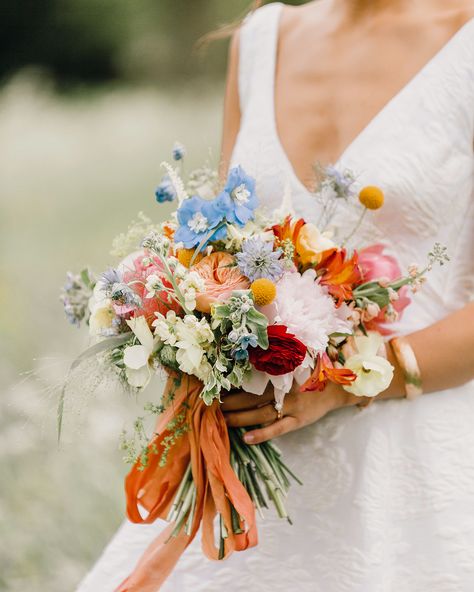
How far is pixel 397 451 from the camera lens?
1.72 meters

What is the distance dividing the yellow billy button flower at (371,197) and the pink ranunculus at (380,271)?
9 centimetres

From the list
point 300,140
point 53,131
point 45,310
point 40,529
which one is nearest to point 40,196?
point 53,131

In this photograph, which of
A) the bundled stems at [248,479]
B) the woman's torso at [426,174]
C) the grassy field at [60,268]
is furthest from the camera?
the grassy field at [60,268]

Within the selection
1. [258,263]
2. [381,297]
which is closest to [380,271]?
[381,297]

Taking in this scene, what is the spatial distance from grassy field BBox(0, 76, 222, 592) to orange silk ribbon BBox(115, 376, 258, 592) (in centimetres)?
16

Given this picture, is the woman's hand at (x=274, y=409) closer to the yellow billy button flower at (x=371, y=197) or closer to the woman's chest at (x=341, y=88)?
the yellow billy button flower at (x=371, y=197)

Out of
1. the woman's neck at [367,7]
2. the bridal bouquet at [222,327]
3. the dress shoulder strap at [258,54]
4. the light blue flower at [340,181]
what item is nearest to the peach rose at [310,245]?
the bridal bouquet at [222,327]

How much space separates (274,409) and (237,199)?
39 cm

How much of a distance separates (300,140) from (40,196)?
5.66 m

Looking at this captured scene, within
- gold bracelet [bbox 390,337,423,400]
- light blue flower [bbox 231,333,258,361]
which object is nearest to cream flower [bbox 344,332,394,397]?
gold bracelet [bbox 390,337,423,400]

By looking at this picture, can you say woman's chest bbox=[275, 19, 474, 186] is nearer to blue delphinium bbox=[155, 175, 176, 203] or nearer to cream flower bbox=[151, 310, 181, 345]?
blue delphinium bbox=[155, 175, 176, 203]

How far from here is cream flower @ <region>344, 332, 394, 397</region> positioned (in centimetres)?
158

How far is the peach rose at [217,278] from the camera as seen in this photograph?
1.44 m

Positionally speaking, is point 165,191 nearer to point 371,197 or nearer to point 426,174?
point 371,197
